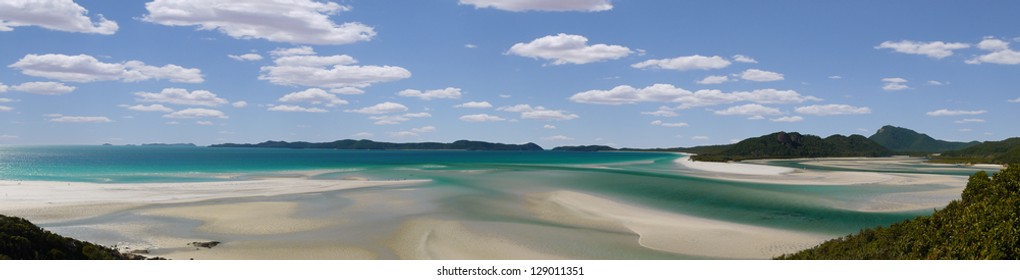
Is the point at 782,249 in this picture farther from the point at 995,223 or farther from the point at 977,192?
the point at 995,223

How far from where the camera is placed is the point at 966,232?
10.7 meters

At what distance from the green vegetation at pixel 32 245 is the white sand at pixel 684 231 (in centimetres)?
1838

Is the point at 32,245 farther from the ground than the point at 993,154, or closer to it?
closer to it

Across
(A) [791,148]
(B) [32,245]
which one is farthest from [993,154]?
(B) [32,245]

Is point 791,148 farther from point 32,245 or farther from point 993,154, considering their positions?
point 32,245

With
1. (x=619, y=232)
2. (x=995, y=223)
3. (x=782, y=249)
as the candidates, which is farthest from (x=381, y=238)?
(x=995, y=223)

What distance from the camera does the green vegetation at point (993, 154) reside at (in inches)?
4339

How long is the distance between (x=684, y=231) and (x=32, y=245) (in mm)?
23323

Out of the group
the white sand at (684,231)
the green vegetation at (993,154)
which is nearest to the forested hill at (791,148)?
the green vegetation at (993,154)

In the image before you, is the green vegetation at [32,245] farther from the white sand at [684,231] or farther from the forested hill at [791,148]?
the forested hill at [791,148]

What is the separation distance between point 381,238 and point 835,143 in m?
208

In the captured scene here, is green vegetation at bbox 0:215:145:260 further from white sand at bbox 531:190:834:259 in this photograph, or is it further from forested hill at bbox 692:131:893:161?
forested hill at bbox 692:131:893:161

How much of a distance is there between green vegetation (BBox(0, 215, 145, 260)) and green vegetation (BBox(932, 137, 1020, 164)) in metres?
127

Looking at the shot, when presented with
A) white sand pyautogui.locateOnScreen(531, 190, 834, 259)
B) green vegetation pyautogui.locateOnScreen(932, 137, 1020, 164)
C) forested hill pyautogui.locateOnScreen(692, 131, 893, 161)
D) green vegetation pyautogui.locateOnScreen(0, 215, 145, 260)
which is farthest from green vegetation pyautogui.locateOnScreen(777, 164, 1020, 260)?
forested hill pyautogui.locateOnScreen(692, 131, 893, 161)
